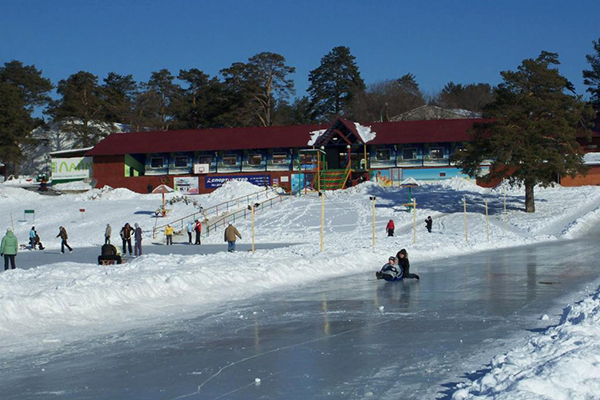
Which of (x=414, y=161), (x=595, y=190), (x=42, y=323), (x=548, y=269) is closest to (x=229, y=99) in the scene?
(x=414, y=161)

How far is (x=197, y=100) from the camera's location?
327 ft

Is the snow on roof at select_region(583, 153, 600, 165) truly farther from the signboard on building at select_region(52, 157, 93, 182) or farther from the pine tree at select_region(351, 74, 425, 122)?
the signboard on building at select_region(52, 157, 93, 182)

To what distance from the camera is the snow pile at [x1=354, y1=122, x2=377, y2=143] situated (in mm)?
68162

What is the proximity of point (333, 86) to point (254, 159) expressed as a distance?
122 ft

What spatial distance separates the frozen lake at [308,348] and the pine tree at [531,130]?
1298 inches

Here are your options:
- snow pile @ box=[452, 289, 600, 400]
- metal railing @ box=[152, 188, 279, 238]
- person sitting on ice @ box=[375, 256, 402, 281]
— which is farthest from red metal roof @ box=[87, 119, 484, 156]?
snow pile @ box=[452, 289, 600, 400]

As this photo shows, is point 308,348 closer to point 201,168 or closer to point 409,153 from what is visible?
point 409,153

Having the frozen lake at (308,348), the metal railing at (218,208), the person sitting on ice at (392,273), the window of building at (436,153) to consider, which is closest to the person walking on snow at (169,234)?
the metal railing at (218,208)

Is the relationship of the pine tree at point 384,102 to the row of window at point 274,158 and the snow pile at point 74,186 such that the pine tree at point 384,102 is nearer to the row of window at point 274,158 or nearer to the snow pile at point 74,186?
the row of window at point 274,158

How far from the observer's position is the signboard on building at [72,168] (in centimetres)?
7344

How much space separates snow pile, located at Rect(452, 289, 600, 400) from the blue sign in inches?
2234

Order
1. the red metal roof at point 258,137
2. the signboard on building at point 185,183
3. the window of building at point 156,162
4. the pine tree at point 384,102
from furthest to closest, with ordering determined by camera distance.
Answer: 1. the pine tree at point 384,102
2. the window of building at point 156,162
3. the red metal roof at point 258,137
4. the signboard on building at point 185,183

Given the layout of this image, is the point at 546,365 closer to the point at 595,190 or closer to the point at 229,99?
the point at 595,190

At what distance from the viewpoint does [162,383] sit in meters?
8.77
